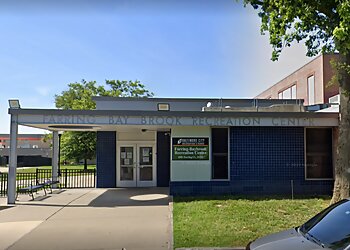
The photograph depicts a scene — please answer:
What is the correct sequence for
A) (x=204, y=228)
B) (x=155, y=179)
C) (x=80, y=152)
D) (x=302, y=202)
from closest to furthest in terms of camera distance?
(x=204, y=228)
(x=302, y=202)
(x=155, y=179)
(x=80, y=152)

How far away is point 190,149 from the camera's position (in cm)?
1288

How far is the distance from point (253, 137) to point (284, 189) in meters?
2.34

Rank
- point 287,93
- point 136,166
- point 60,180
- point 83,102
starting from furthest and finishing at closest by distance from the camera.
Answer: point 287,93, point 83,102, point 60,180, point 136,166

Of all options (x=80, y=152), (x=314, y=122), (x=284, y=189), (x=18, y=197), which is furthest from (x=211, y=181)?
(x=80, y=152)

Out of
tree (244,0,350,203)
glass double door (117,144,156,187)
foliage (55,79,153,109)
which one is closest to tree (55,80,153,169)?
foliage (55,79,153,109)

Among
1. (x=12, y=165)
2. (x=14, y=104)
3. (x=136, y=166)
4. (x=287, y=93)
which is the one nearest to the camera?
(x=12, y=165)

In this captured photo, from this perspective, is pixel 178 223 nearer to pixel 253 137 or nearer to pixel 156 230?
pixel 156 230

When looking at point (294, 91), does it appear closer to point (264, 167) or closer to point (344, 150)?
point (264, 167)

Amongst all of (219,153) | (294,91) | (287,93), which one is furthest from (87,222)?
(287,93)

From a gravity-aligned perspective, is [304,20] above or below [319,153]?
above

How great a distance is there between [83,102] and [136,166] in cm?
1811

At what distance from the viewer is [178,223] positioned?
8.22 meters

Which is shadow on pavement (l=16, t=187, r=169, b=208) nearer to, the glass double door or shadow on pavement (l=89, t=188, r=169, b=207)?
shadow on pavement (l=89, t=188, r=169, b=207)

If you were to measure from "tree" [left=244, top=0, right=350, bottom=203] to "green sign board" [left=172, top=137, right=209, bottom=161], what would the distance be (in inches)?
166
